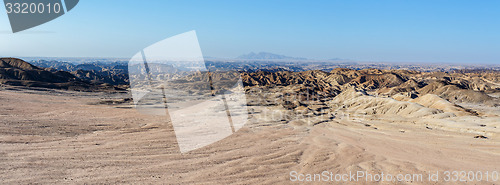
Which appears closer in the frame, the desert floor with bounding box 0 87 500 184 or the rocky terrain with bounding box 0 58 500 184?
the desert floor with bounding box 0 87 500 184

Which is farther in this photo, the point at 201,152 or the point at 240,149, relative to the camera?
the point at 240,149

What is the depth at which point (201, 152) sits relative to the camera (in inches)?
621

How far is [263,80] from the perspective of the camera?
315ft

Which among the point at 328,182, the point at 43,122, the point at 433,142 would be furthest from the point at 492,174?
the point at 43,122

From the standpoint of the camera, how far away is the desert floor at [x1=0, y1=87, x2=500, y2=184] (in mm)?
12148

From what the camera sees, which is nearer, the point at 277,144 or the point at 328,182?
the point at 328,182

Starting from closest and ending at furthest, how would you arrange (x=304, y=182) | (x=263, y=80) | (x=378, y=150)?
(x=304, y=182)
(x=378, y=150)
(x=263, y=80)

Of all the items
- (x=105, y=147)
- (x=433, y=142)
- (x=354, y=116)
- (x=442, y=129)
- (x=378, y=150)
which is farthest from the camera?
(x=354, y=116)

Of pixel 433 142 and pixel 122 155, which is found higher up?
pixel 122 155

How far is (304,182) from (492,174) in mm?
9567

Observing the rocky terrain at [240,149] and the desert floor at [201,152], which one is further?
the rocky terrain at [240,149]

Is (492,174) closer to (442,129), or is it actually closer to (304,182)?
→ (304,182)

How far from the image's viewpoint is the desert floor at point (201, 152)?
1215 centimetres

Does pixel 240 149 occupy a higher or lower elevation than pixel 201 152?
lower
